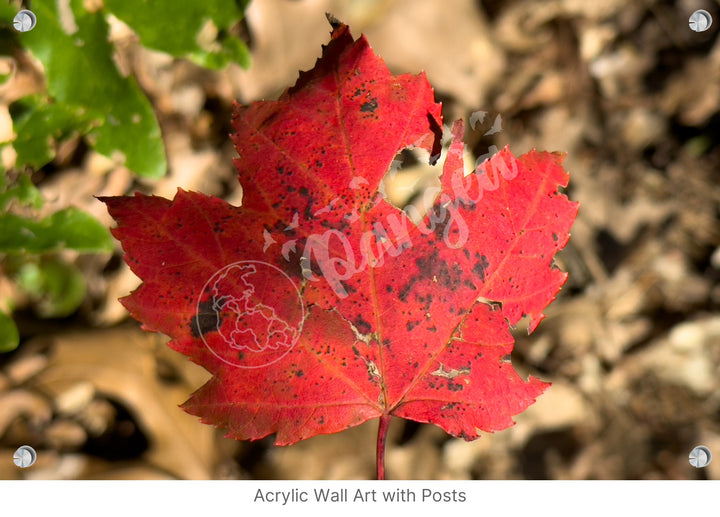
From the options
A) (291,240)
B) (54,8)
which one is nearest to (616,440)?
(291,240)

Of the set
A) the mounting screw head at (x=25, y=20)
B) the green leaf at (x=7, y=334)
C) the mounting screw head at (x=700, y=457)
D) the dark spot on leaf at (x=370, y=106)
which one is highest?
the mounting screw head at (x=25, y=20)

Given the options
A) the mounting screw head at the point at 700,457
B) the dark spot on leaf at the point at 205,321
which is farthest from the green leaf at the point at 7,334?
the mounting screw head at the point at 700,457

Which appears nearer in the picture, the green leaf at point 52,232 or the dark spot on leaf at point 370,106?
the dark spot on leaf at point 370,106

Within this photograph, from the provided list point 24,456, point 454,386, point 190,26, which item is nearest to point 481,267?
point 454,386

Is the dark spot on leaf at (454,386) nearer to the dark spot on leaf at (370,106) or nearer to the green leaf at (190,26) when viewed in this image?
the dark spot on leaf at (370,106)

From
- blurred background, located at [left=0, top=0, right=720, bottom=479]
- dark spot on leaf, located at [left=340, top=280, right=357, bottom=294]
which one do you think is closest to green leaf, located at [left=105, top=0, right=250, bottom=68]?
blurred background, located at [left=0, top=0, right=720, bottom=479]
